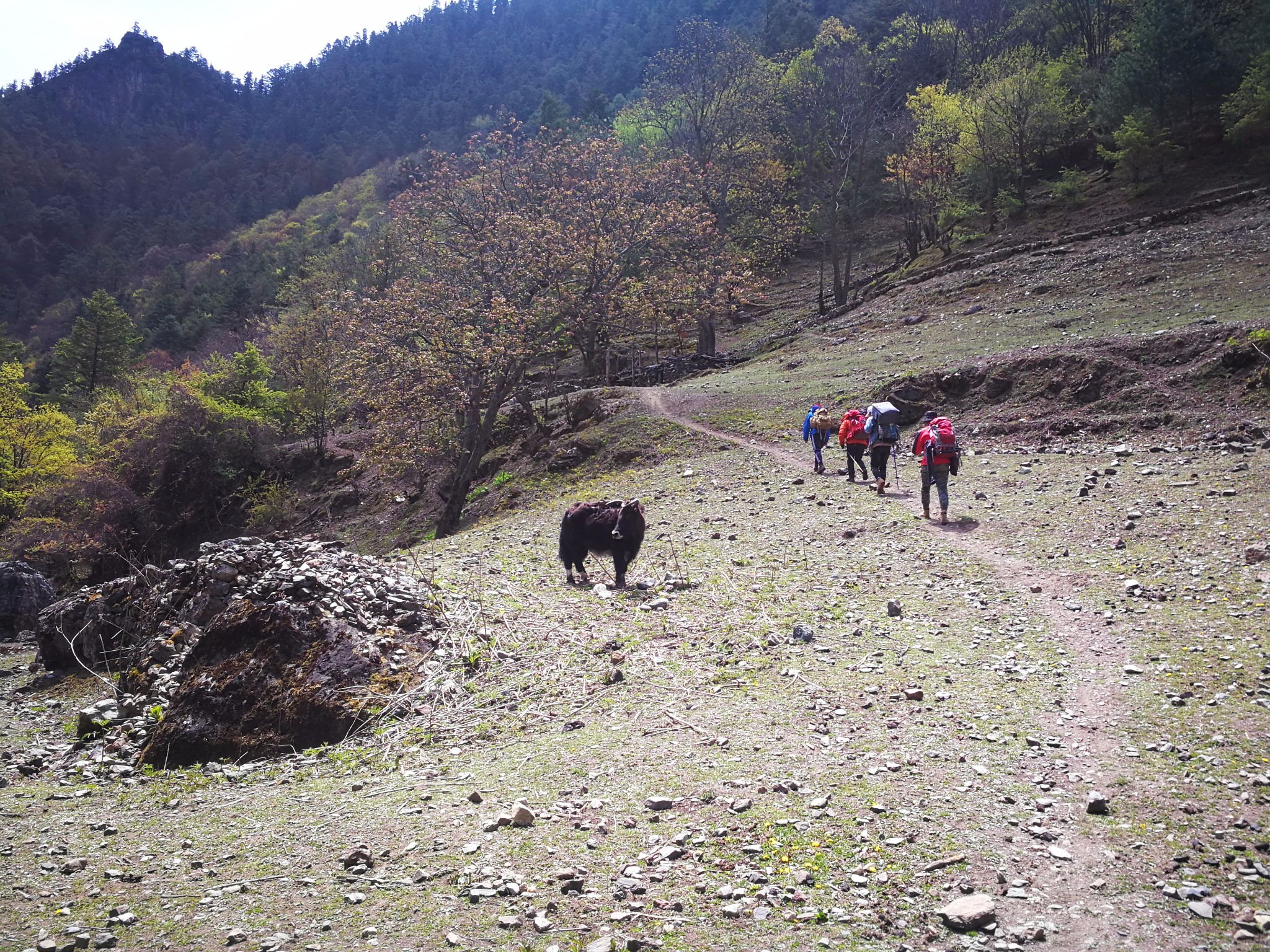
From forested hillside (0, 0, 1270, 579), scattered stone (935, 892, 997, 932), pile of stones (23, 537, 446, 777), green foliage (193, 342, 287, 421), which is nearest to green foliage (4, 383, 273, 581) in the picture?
forested hillside (0, 0, 1270, 579)

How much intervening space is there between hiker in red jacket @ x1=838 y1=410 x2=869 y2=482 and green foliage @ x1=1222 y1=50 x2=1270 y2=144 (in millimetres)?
34070

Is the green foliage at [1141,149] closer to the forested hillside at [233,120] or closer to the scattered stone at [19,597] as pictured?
the scattered stone at [19,597]

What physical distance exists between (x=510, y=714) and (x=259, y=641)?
322 cm

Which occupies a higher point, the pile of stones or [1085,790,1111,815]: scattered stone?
the pile of stones

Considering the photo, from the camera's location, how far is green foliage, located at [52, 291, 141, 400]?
52938mm

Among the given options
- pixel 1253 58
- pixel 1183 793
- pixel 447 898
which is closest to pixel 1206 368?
pixel 1183 793

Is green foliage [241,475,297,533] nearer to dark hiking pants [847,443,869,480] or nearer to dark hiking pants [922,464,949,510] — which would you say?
dark hiking pants [847,443,869,480]

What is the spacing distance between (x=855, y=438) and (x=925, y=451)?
12.8 feet

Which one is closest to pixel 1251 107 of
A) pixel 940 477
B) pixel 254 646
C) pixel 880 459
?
pixel 880 459

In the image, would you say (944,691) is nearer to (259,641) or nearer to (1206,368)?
(259,641)

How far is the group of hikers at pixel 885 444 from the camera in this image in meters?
13.7

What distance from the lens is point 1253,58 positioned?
1522 inches

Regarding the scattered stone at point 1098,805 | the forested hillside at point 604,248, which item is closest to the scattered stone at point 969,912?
the scattered stone at point 1098,805

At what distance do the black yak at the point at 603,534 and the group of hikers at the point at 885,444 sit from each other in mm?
5337
